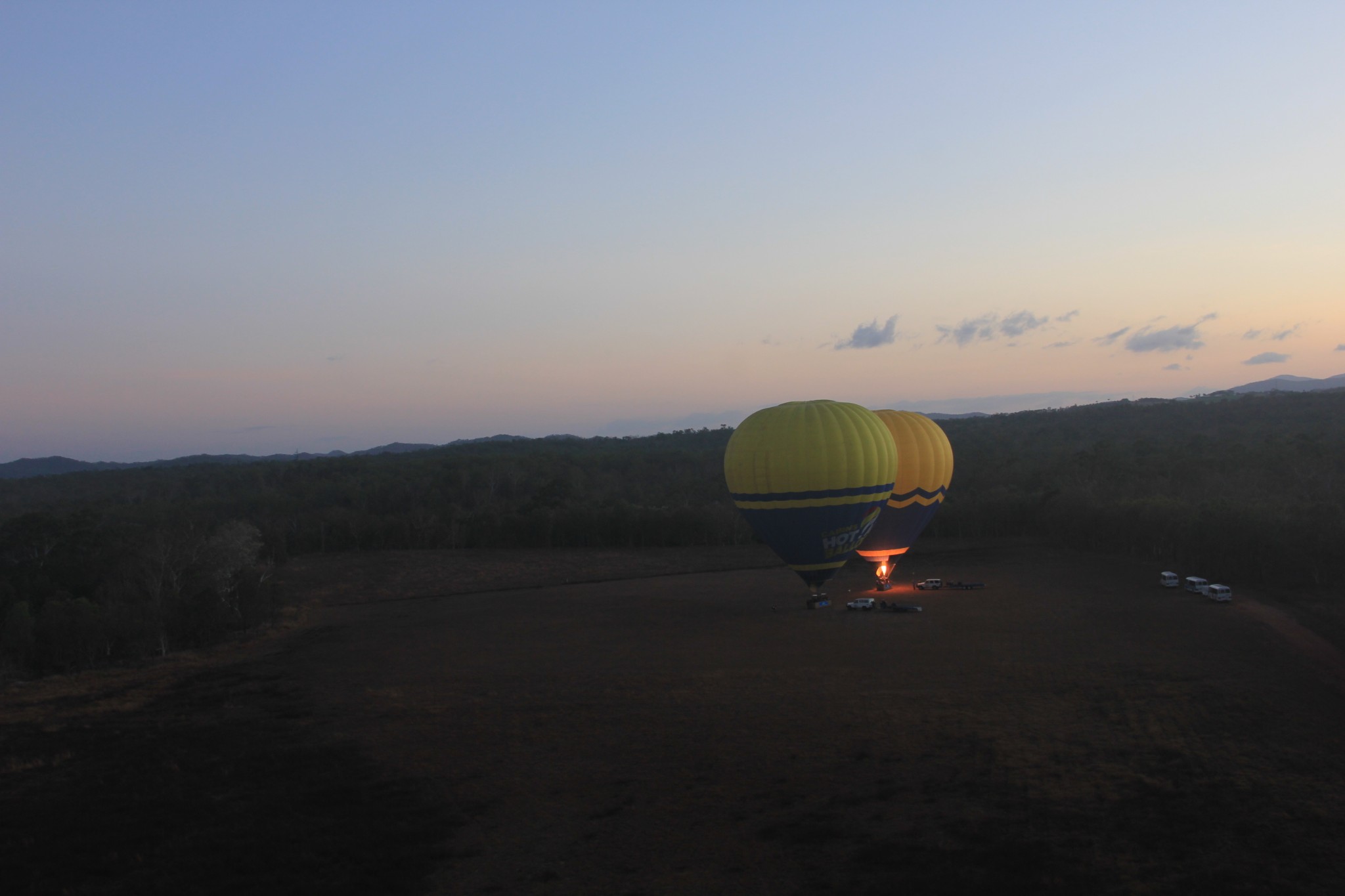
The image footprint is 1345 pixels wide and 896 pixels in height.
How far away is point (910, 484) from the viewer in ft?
120

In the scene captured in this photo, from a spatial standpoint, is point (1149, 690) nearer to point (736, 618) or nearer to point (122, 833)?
point (736, 618)

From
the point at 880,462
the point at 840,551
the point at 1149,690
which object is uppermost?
the point at 880,462

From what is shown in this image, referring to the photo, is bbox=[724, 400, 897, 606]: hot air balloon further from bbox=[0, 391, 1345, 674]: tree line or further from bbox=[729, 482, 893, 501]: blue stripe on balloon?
bbox=[0, 391, 1345, 674]: tree line

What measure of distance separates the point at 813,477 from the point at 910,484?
781 cm

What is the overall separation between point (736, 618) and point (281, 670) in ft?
56.9

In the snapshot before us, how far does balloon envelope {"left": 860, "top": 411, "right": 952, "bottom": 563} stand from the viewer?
120ft

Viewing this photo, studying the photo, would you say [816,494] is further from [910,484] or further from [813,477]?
[910,484]

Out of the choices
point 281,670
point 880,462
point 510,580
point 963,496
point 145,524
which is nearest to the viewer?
point 281,670

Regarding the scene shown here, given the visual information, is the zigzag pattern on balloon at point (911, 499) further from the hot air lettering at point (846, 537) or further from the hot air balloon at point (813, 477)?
the hot air lettering at point (846, 537)

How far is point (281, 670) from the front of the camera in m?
29.2

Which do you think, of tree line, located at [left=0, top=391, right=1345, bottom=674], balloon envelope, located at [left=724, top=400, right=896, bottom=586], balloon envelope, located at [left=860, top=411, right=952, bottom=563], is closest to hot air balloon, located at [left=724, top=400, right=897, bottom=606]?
balloon envelope, located at [left=724, top=400, right=896, bottom=586]

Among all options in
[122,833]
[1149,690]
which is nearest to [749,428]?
[1149,690]

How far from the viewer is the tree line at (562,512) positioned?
36.1 meters

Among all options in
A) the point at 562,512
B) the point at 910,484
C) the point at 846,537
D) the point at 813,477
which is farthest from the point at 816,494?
the point at 562,512
